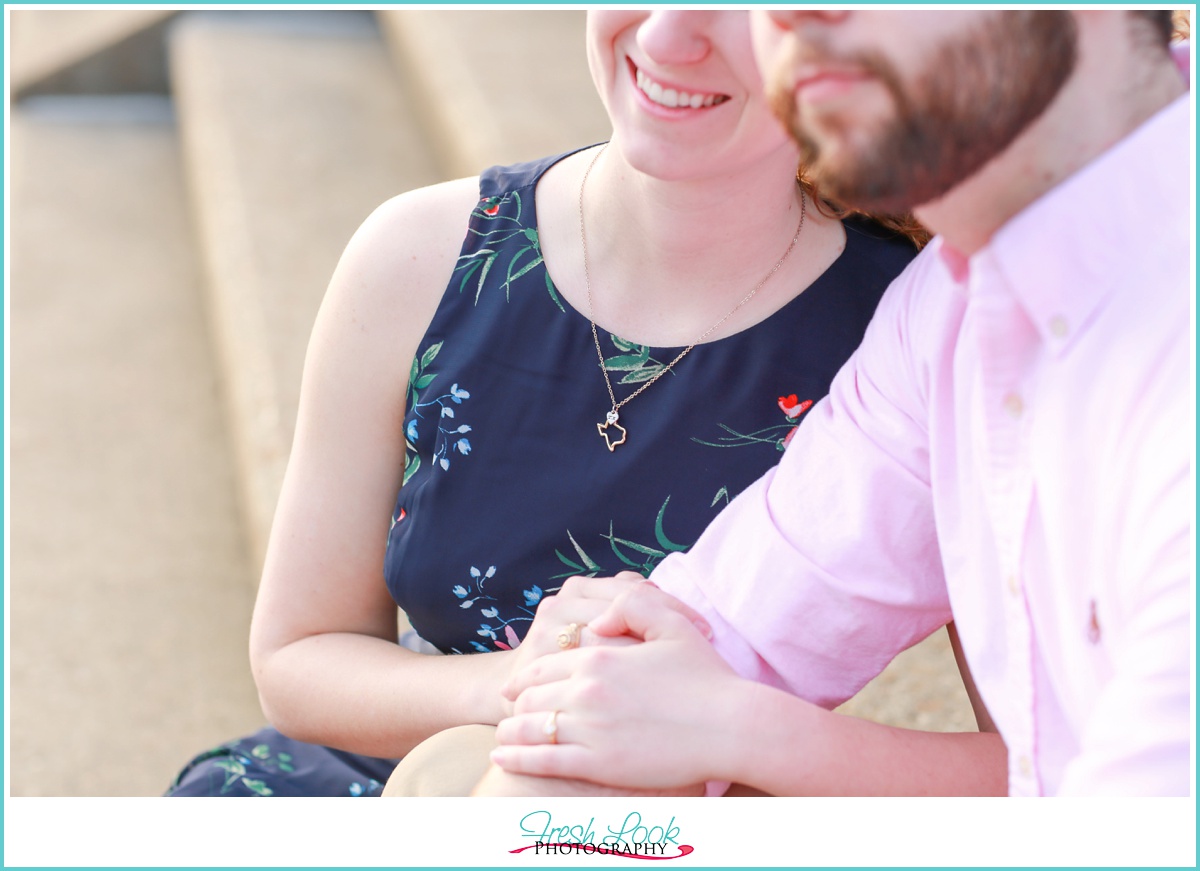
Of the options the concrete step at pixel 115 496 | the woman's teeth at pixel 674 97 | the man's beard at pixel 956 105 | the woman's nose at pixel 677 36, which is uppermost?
the woman's nose at pixel 677 36

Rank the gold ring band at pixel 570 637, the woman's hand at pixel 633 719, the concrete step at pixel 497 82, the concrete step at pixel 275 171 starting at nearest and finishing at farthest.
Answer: the woman's hand at pixel 633 719 → the gold ring band at pixel 570 637 → the concrete step at pixel 275 171 → the concrete step at pixel 497 82

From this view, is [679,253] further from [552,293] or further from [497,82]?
[497,82]

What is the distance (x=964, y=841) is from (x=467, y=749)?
0.42 meters

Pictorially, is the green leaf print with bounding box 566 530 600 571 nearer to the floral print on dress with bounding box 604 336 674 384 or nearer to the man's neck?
the floral print on dress with bounding box 604 336 674 384

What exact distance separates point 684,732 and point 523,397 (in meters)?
0.48

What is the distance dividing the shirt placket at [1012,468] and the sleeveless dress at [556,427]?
42 centimetres

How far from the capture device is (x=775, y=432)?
1297 mm

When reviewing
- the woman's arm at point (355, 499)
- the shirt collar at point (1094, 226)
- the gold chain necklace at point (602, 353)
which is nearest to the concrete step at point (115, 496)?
the woman's arm at point (355, 499)

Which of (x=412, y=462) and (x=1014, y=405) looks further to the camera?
(x=412, y=462)

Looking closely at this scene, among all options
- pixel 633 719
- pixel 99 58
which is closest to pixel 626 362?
pixel 633 719

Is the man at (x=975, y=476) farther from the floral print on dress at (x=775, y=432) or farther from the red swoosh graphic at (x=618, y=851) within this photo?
the floral print on dress at (x=775, y=432)

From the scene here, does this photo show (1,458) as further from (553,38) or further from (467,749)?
(553,38)

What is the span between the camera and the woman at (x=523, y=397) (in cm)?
129

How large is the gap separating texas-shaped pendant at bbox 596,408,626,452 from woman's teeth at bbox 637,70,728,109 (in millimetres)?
333
